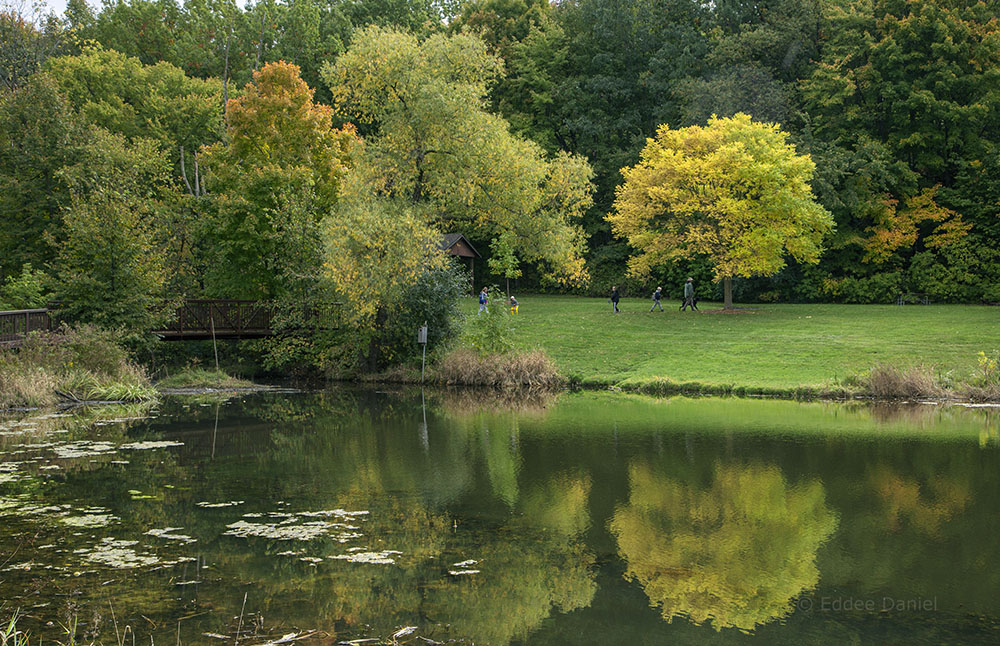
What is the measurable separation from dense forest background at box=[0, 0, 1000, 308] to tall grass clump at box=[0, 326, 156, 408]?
2.28 m

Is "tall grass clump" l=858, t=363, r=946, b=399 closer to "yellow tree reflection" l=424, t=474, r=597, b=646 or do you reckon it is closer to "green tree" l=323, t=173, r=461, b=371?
"green tree" l=323, t=173, r=461, b=371

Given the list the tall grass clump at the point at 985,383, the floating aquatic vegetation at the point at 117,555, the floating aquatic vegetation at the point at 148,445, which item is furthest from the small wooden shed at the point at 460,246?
the floating aquatic vegetation at the point at 117,555

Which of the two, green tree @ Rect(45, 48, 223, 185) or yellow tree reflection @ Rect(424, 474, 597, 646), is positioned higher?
green tree @ Rect(45, 48, 223, 185)

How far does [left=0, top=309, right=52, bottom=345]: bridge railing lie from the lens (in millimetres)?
24656

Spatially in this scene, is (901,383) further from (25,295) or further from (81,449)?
(25,295)

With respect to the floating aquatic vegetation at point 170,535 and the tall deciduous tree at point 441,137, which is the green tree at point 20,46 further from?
the floating aquatic vegetation at point 170,535

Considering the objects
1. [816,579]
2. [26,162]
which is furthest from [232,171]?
[816,579]

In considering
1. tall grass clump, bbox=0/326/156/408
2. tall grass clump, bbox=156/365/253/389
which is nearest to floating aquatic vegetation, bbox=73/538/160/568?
tall grass clump, bbox=0/326/156/408

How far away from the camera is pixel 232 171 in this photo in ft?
117

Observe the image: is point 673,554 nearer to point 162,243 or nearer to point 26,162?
point 162,243

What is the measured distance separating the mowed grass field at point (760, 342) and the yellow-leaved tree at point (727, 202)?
9.61ft

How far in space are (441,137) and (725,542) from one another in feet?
71.4

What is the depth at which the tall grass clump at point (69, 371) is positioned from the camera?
22234 millimetres

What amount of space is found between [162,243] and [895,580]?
31.8 meters
